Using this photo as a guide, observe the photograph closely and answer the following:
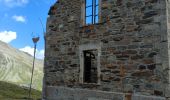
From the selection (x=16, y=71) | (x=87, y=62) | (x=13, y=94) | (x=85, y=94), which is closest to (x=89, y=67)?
(x=87, y=62)

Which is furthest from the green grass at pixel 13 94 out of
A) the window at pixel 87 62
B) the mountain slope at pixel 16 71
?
the mountain slope at pixel 16 71

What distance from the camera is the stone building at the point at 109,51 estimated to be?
8484mm

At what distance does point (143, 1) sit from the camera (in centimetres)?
905

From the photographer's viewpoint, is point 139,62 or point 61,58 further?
point 61,58

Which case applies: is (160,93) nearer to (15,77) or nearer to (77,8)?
(77,8)

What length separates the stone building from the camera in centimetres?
848

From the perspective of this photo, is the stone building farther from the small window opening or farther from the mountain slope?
the mountain slope

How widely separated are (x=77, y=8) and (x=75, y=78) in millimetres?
Answer: 2910

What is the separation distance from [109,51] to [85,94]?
197cm

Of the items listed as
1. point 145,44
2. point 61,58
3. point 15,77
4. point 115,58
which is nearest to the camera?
point 145,44

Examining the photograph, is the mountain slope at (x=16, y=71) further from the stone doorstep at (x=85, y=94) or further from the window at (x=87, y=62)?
the window at (x=87, y=62)

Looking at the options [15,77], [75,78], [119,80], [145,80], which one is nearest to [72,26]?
[75,78]

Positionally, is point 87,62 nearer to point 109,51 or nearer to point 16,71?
point 109,51

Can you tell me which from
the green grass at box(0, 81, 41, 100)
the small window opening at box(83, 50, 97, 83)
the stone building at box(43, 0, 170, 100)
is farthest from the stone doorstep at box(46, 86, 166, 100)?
the green grass at box(0, 81, 41, 100)
